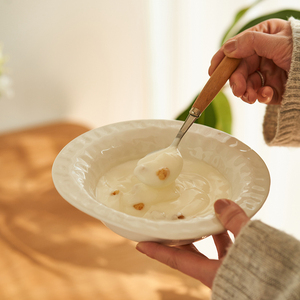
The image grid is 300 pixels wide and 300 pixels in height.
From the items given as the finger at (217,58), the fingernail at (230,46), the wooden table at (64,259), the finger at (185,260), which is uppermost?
the fingernail at (230,46)

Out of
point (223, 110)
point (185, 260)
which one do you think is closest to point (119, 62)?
point (223, 110)

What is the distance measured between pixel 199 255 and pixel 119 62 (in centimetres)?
134

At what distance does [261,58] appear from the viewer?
32.3 inches

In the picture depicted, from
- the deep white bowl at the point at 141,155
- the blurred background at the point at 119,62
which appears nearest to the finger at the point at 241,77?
the deep white bowl at the point at 141,155

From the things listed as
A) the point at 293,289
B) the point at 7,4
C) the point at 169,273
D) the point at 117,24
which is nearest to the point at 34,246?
the point at 169,273

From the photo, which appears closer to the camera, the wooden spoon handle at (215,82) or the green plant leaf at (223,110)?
the wooden spoon handle at (215,82)

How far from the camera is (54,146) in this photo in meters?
1.29

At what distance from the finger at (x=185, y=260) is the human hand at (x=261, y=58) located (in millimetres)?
394

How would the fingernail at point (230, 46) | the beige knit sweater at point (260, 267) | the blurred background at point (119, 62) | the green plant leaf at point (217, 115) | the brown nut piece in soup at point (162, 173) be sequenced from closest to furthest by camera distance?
1. the beige knit sweater at point (260, 267)
2. the brown nut piece in soup at point (162, 173)
3. the fingernail at point (230, 46)
4. the green plant leaf at point (217, 115)
5. the blurred background at point (119, 62)

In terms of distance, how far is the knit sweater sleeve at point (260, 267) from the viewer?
44cm

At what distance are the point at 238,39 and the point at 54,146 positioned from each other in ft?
2.82

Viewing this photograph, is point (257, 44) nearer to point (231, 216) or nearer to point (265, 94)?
point (265, 94)

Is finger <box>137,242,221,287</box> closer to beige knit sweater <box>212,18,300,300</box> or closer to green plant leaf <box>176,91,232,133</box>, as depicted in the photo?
beige knit sweater <box>212,18,300,300</box>

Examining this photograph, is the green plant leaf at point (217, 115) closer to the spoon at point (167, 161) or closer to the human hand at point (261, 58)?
the human hand at point (261, 58)
